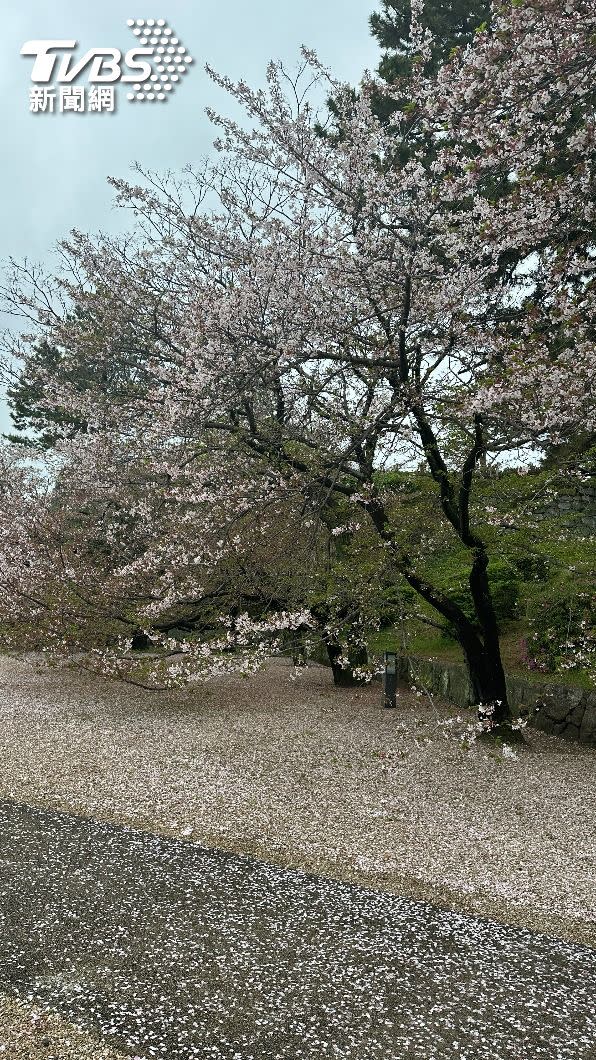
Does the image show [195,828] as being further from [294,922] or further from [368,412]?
[368,412]

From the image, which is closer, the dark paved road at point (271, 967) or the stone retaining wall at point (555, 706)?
the dark paved road at point (271, 967)

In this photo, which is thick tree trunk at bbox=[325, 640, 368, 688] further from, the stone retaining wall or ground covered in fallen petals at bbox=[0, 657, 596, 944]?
the stone retaining wall

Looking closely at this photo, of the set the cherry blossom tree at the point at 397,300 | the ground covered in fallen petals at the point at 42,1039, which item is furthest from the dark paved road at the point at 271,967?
the cherry blossom tree at the point at 397,300

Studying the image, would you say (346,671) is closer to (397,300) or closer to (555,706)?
(555,706)

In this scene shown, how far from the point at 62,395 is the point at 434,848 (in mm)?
8186

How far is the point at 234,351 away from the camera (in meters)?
6.93

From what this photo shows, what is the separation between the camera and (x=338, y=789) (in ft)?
21.1

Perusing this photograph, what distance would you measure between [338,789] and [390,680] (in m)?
3.21

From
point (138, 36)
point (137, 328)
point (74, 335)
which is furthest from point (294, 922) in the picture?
point (138, 36)

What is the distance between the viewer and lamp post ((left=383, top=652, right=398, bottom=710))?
9434 millimetres

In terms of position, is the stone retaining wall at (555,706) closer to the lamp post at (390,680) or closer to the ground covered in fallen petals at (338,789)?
the ground covered in fallen petals at (338,789)

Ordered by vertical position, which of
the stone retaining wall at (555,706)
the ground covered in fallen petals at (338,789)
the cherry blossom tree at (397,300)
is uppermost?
the cherry blossom tree at (397,300)

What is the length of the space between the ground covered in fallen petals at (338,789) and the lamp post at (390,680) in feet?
0.68

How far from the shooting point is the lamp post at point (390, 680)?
9.43m
